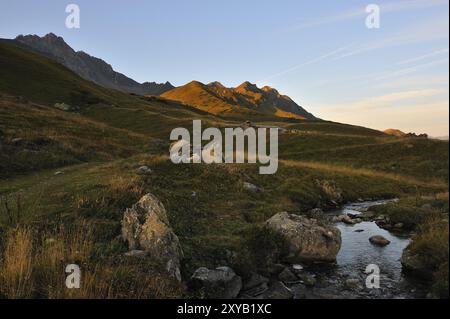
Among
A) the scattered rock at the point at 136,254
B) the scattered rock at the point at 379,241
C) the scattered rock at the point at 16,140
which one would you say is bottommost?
the scattered rock at the point at 379,241

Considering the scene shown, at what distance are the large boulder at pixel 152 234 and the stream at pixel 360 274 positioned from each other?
4.54 meters

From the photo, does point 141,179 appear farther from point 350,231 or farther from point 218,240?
point 350,231

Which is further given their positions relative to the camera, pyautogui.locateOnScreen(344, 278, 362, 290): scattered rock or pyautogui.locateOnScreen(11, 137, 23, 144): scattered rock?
pyautogui.locateOnScreen(11, 137, 23, 144): scattered rock

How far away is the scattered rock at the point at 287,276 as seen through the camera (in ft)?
50.0

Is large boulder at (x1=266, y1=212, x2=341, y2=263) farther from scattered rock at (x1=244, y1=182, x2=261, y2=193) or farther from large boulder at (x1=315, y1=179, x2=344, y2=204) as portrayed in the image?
large boulder at (x1=315, y1=179, x2=344, y2=204)

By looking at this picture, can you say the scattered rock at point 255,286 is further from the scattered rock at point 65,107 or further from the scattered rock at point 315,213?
the scattered rock at point 65,107

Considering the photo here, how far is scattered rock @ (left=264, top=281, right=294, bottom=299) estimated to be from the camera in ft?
44.2

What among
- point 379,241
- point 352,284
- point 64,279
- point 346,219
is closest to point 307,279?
point 352,284

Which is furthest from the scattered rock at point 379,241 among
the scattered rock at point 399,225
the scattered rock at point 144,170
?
the scattered rock at point 144,170

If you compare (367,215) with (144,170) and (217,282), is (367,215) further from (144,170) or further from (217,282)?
(217,282)

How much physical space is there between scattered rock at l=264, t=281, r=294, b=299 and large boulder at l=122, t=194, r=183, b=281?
322cm

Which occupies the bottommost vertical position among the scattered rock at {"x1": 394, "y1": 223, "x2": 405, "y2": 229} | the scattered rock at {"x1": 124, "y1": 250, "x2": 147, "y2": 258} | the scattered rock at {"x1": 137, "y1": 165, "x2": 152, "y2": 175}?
the scattered rock at {"x1": 394, "y1": 223, "x2": 405, "y2": 229}

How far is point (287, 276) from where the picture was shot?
1538 cm

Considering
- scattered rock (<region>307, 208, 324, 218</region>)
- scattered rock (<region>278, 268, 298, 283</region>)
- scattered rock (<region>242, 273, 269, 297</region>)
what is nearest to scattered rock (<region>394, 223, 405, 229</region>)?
scattered rock (<region>307, 208, 324, 218</region>)
